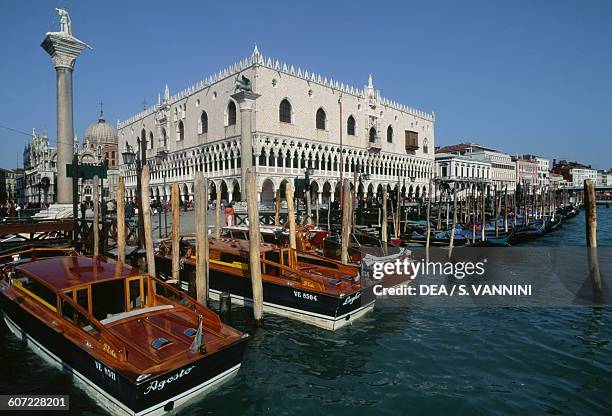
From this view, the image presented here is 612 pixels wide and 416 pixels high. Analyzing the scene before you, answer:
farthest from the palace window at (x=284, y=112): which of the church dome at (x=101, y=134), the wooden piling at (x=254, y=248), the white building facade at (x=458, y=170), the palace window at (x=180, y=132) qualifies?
the church dome at (x=101, y=134)

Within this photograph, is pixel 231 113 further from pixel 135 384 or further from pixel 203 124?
pixel 135 384

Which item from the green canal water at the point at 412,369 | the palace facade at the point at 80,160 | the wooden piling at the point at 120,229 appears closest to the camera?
the green canal water at the point at 412,369

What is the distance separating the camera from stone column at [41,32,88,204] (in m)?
16.4

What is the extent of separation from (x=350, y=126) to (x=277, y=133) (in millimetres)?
9775

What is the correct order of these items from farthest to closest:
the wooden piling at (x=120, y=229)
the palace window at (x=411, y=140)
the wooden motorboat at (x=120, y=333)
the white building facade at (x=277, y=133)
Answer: the palace window at (x=411, y=140) → the white building facade at (x=277, y=133) → the wooden piling at (x=120, y=229) → the wooden motorboat at (x=120, y=333)

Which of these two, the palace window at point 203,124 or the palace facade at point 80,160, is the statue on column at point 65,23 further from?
the palace facade at point 80,160

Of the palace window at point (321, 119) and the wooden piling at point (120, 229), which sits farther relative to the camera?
the palace window at point (321, 119)

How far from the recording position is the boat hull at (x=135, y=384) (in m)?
4.62

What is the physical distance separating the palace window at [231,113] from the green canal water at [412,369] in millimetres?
25985

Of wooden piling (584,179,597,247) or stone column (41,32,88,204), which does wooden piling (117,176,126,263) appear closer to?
stone column (41,32,88,204)

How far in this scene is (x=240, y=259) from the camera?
9.49m

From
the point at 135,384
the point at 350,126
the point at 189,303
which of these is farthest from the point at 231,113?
the point at 135,384

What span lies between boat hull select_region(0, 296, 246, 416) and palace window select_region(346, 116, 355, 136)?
35.0 meters

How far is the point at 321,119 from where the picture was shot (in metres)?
36.8
